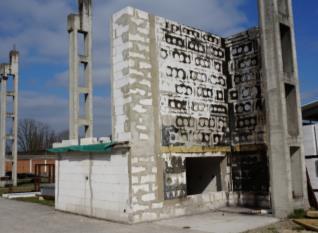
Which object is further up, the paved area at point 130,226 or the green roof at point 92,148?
the green roof at point 92,148

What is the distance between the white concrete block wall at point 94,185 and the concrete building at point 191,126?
36 mm

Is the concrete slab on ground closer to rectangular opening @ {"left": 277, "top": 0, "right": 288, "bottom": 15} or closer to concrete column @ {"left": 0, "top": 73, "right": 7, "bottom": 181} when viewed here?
rectangular opening @ {"left": 277, "top": 0, "right": 288, "bottom": 15}

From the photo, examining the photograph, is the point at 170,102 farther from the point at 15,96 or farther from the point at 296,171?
the point at 15,96

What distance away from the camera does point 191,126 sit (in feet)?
47.3

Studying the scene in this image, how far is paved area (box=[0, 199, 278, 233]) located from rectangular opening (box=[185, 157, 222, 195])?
2.18 metres

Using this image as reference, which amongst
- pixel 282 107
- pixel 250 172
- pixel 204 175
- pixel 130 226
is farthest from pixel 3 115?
pixel 282 107

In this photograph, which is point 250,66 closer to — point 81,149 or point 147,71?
point 147,71

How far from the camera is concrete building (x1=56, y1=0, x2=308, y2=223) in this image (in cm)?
1231

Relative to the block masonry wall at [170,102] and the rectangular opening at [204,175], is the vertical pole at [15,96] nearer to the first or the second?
the rectangular opening at [204,175]

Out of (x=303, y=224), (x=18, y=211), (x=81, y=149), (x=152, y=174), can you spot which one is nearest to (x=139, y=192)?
(x=152, y=174)

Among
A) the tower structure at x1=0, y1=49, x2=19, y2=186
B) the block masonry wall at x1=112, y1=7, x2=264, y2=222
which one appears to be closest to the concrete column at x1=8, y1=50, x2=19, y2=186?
the tower structure at x1=0, y1=49, x2=19, y2=186

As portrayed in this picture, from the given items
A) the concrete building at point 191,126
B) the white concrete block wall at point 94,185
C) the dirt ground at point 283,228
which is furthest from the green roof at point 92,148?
the dirt ground at point 283,228

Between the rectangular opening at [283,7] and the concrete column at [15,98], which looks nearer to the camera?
the rectangular opening at [283,7]

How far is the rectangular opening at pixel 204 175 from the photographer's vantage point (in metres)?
15.7
